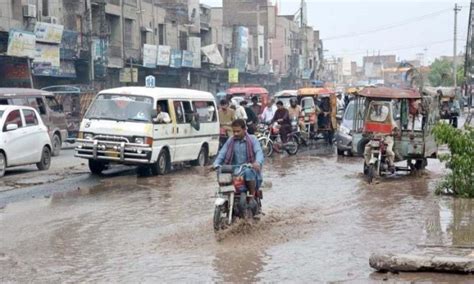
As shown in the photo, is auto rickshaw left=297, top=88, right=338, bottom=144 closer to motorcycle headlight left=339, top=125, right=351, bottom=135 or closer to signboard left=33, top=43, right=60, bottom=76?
motorcycle headlight left=339, top=125, right=351, bottom=135

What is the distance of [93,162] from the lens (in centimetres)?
1792

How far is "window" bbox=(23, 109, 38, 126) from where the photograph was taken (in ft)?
61.5

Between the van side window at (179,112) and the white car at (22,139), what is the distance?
3259 millimetres

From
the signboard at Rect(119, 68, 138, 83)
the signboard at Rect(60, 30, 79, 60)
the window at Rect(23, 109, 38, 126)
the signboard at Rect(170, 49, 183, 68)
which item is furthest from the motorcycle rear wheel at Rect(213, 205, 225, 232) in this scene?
the signboard at Rect(170, 49, 183, 68)

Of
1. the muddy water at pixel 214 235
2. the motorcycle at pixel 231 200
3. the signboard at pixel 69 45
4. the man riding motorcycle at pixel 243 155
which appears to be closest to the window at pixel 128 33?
the signboard at pixel 69 45

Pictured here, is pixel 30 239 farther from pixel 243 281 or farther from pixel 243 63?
pixel 243 63

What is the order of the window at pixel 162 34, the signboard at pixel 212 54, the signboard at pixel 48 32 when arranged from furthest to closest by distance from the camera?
the signboard at pixel 212 54 < the window at pixel 162 34 < the signboard at pixel 48 32

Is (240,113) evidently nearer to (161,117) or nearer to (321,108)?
(161,117)

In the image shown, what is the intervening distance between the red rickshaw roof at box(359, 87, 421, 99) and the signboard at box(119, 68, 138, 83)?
27006 millimetres

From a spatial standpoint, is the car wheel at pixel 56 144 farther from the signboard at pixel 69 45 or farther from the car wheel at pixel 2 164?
the signboard at pixel 69 45

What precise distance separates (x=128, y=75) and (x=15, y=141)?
2641 centimetres

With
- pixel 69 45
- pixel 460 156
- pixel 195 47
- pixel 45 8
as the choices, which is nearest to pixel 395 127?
pixel 460 156

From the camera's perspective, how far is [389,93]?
56.0ft

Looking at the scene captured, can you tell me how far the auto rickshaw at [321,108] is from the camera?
28938 millimetres
